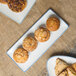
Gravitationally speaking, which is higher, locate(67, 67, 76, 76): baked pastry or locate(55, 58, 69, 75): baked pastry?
locate(55, 58, 69, 75): baked pastry

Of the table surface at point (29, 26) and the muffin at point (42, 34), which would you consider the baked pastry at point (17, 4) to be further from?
the muffin at point (42, 34)

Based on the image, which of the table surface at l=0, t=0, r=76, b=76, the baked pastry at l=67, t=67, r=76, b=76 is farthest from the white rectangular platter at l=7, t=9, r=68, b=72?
the baked pastry at l=67, t=67, r=76, b=76

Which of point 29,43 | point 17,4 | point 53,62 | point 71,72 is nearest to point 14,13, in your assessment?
point 17,4

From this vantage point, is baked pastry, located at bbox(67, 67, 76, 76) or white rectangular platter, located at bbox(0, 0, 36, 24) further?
white rectangular platter, located at bbox(0, 0, 36, 24)

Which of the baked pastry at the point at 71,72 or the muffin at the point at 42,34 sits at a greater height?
the muffin at the point at 42,34

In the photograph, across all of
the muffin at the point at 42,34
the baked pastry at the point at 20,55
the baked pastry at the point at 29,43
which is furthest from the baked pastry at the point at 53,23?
the baked pastry at the point at 20,55

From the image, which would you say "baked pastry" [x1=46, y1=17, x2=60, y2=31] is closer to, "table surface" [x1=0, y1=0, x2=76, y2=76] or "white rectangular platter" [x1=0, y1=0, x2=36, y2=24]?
"table surface" [x1=0, y1=0, x2=76, y2=76]
